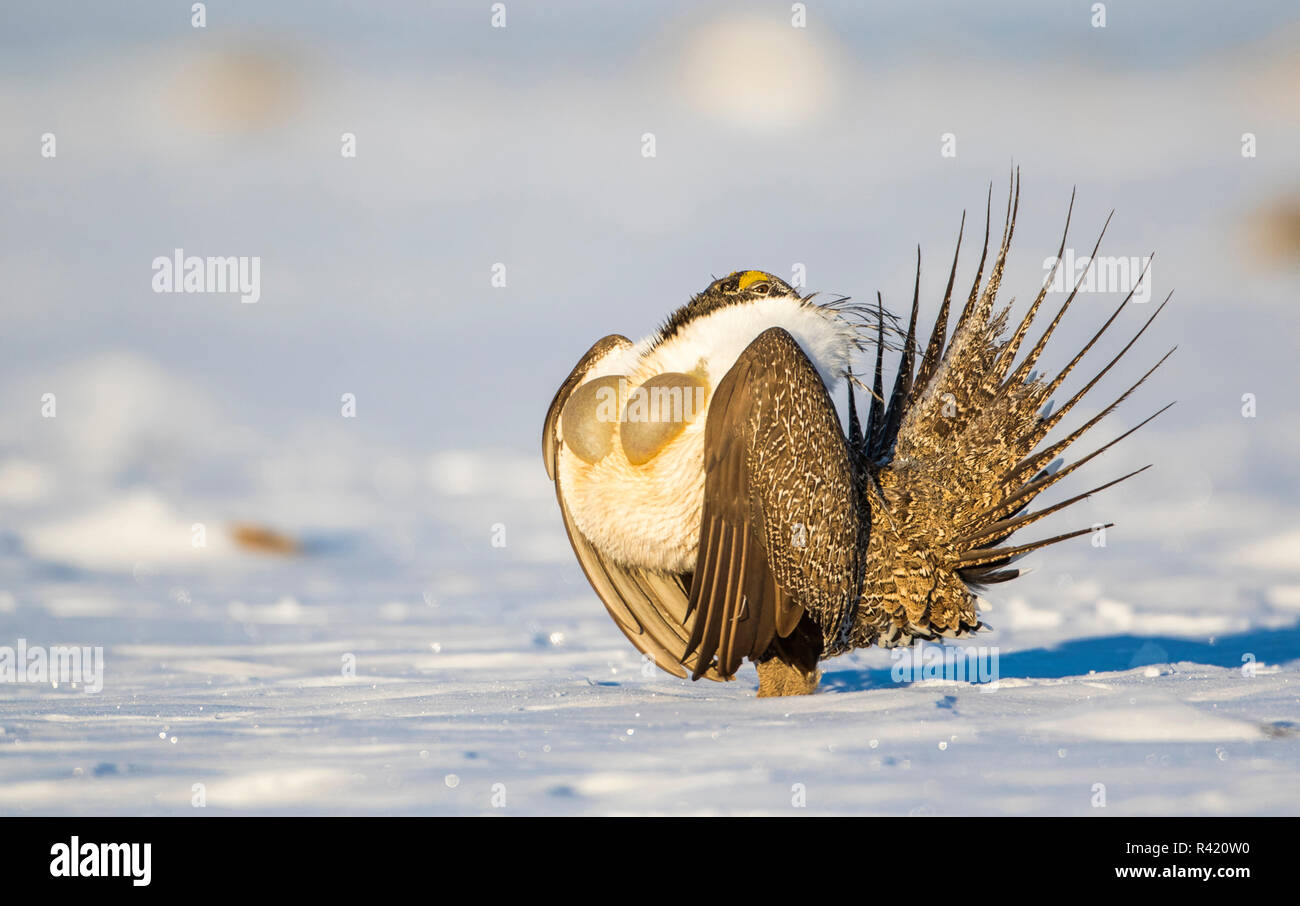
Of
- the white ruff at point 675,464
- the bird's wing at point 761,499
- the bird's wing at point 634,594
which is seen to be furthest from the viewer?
the bird's wing at point 634,594

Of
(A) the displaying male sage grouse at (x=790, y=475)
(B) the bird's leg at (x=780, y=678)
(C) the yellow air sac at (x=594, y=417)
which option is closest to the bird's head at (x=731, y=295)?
(A) the displaying male sage grouse at (x=790, y=475)

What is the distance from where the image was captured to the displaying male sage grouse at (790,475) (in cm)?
426

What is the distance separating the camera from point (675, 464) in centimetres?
Result: 443

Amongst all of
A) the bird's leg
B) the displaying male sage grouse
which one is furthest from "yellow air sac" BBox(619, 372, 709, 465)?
the bird's leg

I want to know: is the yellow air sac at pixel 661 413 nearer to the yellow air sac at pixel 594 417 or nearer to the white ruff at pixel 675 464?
the white ruff at pixel 675 464

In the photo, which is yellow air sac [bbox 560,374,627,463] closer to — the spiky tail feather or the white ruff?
the white ruff

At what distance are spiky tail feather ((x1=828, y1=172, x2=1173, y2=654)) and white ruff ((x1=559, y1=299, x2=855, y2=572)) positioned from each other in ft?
1.57

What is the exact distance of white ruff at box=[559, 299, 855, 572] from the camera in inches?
175

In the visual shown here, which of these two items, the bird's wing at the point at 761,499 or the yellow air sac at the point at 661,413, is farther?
the yellow air sac at the point at 661,413

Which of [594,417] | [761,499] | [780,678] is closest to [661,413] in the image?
[594,417]

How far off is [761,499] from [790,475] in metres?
0.13

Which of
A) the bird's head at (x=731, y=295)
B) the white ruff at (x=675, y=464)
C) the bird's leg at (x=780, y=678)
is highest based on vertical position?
the bird's head at (x=731, y=295)

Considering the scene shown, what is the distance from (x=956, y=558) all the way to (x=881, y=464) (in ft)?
1.63

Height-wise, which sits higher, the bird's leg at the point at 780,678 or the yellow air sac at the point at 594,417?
the yellow air sac at the point at 594,417
